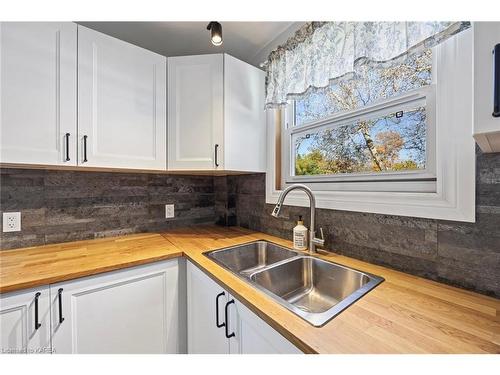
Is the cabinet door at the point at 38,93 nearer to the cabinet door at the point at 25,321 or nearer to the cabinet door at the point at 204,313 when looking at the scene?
the cabinet door at the point at 25,321

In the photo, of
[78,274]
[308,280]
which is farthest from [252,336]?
[78,274]

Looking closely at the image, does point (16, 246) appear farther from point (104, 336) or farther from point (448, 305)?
point (448, 305)

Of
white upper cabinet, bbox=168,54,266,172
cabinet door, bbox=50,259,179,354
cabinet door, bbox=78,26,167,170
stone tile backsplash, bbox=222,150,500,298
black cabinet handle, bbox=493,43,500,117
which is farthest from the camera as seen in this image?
white upper cabinet, bbox=168,54,266,172

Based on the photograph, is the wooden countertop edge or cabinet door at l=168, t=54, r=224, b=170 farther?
cabinet door at l=168, t=54, r=224, b=170

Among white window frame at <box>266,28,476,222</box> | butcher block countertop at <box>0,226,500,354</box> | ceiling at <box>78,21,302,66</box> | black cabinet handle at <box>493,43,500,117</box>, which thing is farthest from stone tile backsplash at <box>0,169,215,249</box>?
black cabinet handle at <box>493,43,500,117</box>

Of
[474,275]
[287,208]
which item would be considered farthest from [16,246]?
[474,275]

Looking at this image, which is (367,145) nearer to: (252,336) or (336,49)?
(336,49)

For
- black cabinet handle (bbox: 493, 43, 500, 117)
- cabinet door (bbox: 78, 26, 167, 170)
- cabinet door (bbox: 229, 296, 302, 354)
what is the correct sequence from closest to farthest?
1. black cabinet handle (bbox: 493, 43, 500, 117)
2. cabinet door (bbox: 229, 296, 302, 354)
3. cabinet door (bbox: 78, 26, 167, 170)

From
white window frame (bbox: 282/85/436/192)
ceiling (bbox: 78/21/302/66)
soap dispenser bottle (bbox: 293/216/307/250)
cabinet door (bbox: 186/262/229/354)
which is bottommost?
cabinet door (bbox: 186/262/229/354)

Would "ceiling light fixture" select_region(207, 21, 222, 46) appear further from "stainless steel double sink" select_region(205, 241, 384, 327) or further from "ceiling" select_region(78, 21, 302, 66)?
"stainless steel double sink" select_region(205, 241, 384, 327)

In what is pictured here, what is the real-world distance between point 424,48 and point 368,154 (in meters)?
0.52

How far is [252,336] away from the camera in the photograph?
764 mm

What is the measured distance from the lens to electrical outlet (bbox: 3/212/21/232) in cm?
124

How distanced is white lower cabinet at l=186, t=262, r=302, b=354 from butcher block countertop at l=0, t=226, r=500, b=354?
0.05 meters
